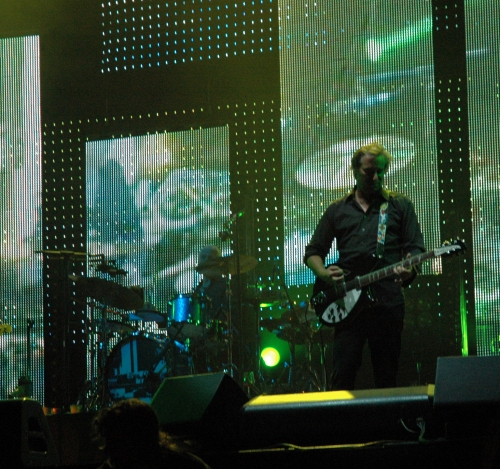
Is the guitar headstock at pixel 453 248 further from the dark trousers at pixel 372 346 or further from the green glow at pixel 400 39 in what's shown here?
the green glow at pixel 400 39

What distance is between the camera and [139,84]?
8.94 metres

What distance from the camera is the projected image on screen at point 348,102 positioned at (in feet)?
26.1

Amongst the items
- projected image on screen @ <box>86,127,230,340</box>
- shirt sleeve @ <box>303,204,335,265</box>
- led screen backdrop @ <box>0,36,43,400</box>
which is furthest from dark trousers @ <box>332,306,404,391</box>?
led screen backdrop @ <box>0,36,43,400</box>

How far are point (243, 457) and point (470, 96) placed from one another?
6020 millimetres

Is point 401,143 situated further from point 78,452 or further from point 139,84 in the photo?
point 78,452

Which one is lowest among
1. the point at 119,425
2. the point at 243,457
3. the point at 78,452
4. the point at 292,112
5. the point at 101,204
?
the point at 78,452

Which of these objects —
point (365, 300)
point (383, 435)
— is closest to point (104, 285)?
point (365, 300)

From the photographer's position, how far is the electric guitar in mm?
4422

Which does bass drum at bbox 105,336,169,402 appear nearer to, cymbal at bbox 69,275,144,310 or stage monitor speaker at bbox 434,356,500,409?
cymbal at bbox 69,275,144,310

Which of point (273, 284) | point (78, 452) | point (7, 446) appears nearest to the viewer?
point (7, 446)

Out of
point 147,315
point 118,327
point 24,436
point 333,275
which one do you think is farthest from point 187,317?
point 24,436

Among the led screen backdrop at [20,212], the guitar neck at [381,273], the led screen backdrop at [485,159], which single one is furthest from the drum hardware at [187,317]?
the guitar neck at [381,273]

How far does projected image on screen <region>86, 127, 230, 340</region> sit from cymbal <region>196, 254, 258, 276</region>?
0.69 metres

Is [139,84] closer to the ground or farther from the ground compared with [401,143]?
farther from the ground
